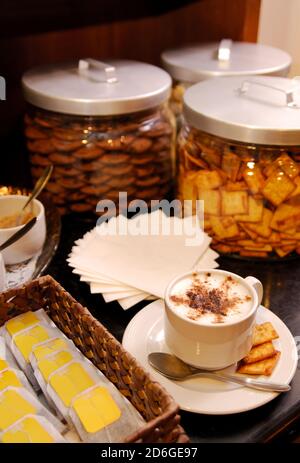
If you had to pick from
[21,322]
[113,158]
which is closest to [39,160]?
[113,158]

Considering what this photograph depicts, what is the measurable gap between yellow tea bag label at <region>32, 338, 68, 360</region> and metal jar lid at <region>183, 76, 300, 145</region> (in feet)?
1.17

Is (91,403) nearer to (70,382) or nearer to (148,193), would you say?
(70,382)

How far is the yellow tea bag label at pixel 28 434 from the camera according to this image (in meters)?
0.47

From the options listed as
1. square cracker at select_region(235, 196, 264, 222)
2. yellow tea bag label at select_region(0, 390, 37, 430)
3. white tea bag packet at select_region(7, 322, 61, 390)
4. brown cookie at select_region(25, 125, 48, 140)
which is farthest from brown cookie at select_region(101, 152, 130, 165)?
yellow tea bag label at select_region(0, 390, 37, 430)

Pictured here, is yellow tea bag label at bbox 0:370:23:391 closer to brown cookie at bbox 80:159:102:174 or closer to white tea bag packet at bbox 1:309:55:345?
white tea bag packet at bbox 1:309:55:345

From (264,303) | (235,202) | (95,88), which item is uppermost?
(95,88)

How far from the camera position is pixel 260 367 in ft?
1.90

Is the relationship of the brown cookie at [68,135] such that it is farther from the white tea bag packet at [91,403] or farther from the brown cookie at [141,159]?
the white tea bag packet at [91,403]

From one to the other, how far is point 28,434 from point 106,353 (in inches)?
4.4

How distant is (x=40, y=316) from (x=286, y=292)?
34 cm

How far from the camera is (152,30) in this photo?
1.25 meters

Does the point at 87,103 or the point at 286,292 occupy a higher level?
the point at 87,103
